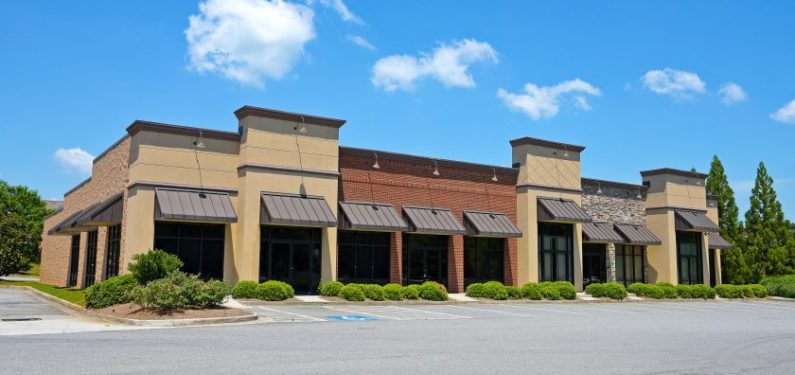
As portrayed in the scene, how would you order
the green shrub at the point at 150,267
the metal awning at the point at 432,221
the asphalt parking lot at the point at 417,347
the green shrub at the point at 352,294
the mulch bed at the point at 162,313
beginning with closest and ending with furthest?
the asphalt parking lot at the point at 417,347
the mulch bed at the point at 162,313
the green shrub at the point at 150,267
the green shrub at the point at 352,294
the metal awning at the point at 432,221

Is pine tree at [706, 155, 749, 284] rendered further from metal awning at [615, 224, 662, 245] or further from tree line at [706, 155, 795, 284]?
metal awning at [615, 224, 662, 245]

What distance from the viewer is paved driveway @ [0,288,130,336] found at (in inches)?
619

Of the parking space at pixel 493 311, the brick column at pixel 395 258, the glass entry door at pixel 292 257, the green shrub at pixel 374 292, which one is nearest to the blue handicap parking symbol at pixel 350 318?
the parking space at pixel 493 311

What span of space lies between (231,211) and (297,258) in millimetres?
3408

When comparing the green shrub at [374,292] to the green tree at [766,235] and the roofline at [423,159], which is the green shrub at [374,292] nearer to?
the roofline at [423,159]

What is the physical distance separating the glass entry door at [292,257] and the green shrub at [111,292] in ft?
23.3

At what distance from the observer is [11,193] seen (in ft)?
224

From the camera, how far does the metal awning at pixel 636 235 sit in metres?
37.5

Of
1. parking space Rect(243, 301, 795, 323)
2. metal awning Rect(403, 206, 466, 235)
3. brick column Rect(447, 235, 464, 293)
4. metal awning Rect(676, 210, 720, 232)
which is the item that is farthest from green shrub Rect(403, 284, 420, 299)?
metal awning Rect(676, 210, 720, 232)

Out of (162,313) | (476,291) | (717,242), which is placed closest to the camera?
(162,313)

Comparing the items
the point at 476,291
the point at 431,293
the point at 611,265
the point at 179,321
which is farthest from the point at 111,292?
the point at 611,265

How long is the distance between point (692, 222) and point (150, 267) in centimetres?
3046

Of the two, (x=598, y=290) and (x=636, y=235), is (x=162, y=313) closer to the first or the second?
(x=598, y=290)

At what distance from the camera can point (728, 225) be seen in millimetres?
45562
